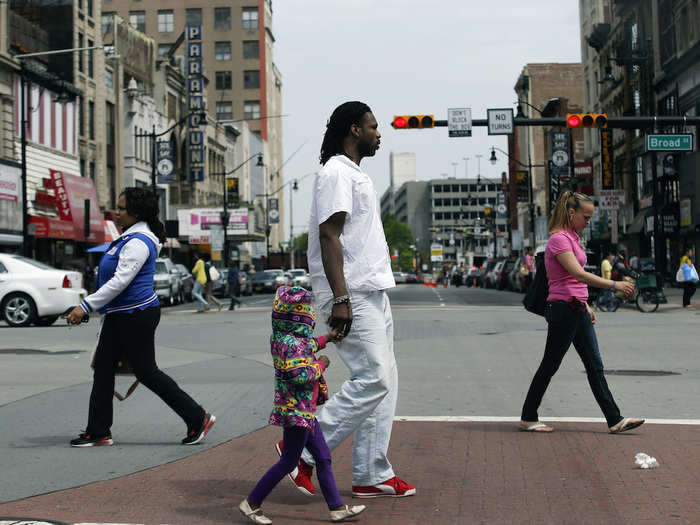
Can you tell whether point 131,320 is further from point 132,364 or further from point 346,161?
point 346,161

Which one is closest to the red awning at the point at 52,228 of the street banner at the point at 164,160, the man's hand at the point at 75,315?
the street banner at the point at 164,160

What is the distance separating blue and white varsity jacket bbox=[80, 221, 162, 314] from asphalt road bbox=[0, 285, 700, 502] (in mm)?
1006

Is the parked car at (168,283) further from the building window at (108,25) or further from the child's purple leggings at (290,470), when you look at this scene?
the child's purple leggings at (290,470)

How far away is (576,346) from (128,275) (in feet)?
10.7

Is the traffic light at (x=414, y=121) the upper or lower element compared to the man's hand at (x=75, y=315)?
upper

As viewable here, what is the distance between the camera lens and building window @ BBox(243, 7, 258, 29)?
10400cm

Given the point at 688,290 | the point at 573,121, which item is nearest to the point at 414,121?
the point at 573,121

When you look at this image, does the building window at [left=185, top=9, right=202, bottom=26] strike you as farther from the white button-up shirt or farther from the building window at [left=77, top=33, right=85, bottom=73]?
the white button-up shirt

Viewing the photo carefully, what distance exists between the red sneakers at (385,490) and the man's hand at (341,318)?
3.09ft

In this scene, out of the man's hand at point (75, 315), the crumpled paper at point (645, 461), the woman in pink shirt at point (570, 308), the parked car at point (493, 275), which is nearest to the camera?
the crumpled paper at point (645, 461)

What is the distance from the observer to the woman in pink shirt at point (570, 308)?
23.4 ft

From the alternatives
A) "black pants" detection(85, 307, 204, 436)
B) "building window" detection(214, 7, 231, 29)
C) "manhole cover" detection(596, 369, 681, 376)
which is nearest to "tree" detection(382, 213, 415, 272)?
"building window" detection(214, 7, 231, 29)

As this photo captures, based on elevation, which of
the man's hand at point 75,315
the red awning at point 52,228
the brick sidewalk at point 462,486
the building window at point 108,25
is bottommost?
the brick sidewalk at point 462,486

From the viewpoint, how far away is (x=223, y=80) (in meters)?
106
